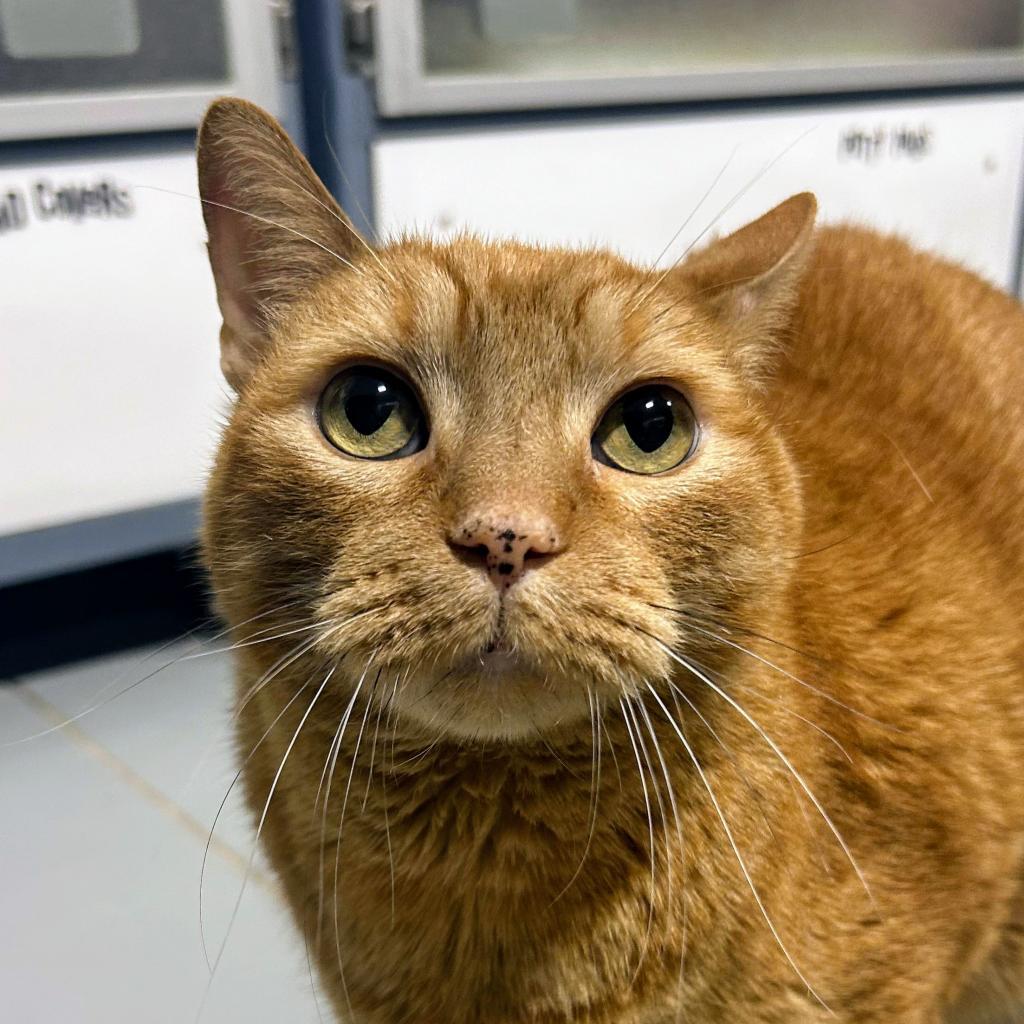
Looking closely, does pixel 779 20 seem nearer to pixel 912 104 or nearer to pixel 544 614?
pixel 912 104

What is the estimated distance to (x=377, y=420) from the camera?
2.40 ft

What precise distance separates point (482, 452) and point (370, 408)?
0.34 feet

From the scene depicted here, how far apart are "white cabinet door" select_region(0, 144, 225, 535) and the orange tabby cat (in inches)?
32.7

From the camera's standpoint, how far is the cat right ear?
2.59 feet

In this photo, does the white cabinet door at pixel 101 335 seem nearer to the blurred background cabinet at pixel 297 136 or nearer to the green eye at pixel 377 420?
the blurred background cabinet at pixel 297 136

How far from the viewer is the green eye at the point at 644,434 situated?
736 millimetres

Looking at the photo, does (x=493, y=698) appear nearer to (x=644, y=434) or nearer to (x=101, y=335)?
(x=644, y=434)

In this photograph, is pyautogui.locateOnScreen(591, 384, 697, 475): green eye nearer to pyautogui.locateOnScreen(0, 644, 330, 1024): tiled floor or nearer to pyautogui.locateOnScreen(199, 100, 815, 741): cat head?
pyautogui.locateOnScreen(199, 100, 815, 741): cat head

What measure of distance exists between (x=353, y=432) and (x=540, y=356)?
0.14 meters

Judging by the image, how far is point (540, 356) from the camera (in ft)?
2.32

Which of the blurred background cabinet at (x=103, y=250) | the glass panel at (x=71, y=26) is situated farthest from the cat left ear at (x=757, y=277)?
the glass panel at (x=71, y=26)

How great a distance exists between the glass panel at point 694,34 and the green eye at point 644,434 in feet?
3.80

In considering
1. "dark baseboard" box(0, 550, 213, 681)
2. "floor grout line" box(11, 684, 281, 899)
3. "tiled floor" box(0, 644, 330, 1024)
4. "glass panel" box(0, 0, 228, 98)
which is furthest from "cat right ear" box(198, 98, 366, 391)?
"dark baseboard" box(0, 550, 213, 681)

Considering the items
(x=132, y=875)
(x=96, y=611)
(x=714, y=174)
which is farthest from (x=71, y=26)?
(x=132, y=875)
